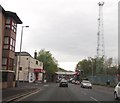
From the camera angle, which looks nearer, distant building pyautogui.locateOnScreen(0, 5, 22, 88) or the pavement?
the pavement

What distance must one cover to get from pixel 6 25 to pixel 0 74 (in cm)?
816

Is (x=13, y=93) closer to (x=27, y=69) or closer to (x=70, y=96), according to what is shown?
(x=70, y=96)

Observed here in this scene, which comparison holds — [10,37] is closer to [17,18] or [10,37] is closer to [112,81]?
[17,18]

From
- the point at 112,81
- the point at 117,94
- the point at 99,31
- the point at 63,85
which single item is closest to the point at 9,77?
the point at 63,85

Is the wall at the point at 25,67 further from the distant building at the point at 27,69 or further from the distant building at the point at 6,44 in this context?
the distant building at the point at 6,44

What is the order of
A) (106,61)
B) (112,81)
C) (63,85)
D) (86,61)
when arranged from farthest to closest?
(86,61) → (106,61) → (112,81) → (63,85)

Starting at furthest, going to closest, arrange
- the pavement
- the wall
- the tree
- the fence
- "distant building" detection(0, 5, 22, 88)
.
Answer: the tree, the wall, the fence, "distant building" detection(0, 5, 22, 88), the pavement

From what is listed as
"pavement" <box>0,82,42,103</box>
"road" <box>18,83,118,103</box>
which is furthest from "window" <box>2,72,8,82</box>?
"road" <box>18,83,118,103</box>

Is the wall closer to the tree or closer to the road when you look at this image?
the tree

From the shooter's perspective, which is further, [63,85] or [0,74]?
[63,85]

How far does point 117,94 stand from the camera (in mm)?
24969

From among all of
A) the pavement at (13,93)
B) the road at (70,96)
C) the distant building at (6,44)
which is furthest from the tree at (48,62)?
the road at (70,96)

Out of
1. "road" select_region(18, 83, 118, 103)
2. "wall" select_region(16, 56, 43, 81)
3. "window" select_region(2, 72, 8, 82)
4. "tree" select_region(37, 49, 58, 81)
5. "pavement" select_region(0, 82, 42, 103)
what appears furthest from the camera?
"tree" select_region(37, 49, 58, 81)

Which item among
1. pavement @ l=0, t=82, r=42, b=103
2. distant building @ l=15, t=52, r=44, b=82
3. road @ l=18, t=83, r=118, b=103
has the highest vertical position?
distant building @ l=15, t=52, r=44, b=82
